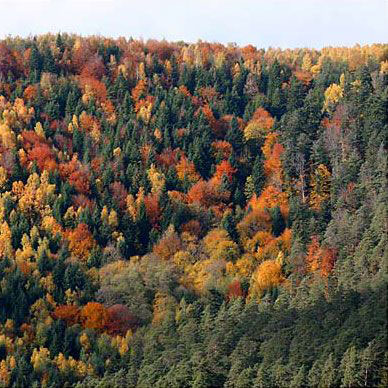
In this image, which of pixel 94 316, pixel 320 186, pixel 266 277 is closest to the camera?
pixel 94 316

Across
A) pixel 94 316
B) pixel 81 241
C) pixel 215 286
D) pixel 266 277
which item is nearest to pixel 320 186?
pixel 266 277

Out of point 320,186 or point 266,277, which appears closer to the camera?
point 266,277

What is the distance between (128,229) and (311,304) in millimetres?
55621

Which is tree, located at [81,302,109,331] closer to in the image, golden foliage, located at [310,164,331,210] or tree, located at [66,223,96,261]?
tree, located at [66,223,96,261]

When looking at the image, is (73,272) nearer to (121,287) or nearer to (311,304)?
(121,287)

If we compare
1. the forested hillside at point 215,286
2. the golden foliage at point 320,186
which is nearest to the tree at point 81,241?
the forested hillside at point 215,286

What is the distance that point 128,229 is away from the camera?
647ft

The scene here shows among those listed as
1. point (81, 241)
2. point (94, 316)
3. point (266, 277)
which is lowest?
point (94, 316)

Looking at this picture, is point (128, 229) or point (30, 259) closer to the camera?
point (30, 259)

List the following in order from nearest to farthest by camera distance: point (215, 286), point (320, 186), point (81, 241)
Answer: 1. point (215, 286)
2. point (81, 241)
3. point (320, 186)

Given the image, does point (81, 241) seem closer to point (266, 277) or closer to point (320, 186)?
point (266, 277)

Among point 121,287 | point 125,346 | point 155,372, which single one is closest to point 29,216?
point 121,287

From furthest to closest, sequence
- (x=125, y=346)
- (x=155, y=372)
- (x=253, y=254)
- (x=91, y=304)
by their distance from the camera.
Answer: (x=253, y=254) → (x=91, y=304) → (x=125, y=346) → (x=155, y=372)

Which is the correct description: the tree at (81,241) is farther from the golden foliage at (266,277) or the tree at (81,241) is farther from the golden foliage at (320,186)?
the golden foliage at (320,186)
